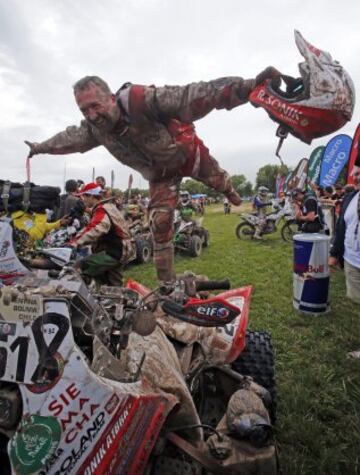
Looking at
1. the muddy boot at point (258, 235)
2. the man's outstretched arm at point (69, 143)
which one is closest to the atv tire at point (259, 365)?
the man's outstretched arm at point (69, 143)

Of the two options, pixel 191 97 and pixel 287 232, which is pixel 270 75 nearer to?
pixel 191 97

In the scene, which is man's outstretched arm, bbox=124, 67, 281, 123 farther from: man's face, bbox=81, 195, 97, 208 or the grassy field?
man's face, bbox=81, 195, 97, 208

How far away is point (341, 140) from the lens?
416 inches

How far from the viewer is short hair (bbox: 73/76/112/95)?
215cm

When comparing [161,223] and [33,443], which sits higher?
[161,223]

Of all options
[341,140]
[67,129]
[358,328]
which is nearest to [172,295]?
[67,129]

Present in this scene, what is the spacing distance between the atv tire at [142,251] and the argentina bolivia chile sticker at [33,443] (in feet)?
22.4

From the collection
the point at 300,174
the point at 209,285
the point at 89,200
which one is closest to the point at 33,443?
the point at 209,285

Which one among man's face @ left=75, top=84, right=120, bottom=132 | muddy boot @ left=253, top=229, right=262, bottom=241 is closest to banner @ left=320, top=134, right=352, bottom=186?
muddy boot @ left=253, top=229, right=262, bottom=241

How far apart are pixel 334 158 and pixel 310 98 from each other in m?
10.1

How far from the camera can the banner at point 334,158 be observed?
10508mm

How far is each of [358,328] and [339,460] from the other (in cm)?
199

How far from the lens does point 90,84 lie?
215cm

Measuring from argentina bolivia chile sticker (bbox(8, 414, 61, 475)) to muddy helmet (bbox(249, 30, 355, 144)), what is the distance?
1.58 metres
